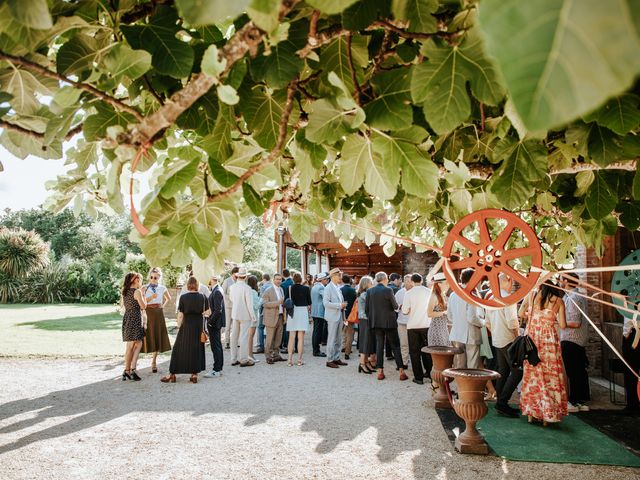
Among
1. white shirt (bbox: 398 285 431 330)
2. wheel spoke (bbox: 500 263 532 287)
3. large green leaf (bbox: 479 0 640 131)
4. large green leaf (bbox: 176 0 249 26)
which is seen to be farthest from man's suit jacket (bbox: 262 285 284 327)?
large green leaf (bbox: 479 0 640 131)

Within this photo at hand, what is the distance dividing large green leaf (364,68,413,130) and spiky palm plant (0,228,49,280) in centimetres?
3318

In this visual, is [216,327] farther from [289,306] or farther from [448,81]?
[448,81]

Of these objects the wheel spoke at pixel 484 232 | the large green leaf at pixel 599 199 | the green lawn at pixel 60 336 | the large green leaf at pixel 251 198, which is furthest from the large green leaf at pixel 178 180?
the green lawn at pixel 60 336

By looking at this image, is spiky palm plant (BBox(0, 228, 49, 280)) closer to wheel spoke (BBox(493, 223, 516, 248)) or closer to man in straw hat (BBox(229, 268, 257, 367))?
man in straw hat (BBox(229, 268, 257, 367))

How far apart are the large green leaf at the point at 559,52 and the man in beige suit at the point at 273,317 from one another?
876 cm

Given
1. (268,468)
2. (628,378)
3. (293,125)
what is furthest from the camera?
(628,378)

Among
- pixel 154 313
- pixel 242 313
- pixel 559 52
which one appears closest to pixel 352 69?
pixel 559 52

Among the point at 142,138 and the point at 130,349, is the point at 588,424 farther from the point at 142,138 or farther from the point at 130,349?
the point at 130,349

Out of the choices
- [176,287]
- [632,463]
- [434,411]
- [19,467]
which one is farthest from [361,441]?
[176,287]

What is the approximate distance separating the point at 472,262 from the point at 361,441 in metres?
3.80

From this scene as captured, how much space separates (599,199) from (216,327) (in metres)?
7.13

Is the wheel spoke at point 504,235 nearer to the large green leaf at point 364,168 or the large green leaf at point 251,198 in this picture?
the large green leaf at point 364,168

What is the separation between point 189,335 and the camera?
7.30 meters

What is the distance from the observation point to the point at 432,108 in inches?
38.7
